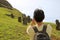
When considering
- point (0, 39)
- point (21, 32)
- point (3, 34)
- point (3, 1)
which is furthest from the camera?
point (3, 1)

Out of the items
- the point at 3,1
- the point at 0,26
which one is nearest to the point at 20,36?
the point at 0,26

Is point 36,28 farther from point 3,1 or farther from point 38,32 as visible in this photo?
point 3,1

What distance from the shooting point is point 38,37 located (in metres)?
8.09

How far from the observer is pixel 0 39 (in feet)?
88.7

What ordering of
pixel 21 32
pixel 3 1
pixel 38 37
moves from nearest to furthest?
pixel 38 37 < pixel 21 32 < pixel 3 1

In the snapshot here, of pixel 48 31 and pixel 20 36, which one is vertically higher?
pixel 48 31

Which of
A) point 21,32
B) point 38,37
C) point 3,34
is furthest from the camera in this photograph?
point 21,32

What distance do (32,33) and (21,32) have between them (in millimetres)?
23090

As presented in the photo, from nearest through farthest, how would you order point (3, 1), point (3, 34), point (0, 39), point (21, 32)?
point (0, 39) < point (3, 34) < point (21, 32) < point (3, 1)

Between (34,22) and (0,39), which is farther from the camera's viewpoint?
(0,39)

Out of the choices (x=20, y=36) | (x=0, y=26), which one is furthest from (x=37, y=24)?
(x=0, y=26)

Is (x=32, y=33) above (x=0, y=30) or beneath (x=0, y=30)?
above

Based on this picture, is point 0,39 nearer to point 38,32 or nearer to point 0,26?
point 0,26

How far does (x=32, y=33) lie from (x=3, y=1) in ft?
242
